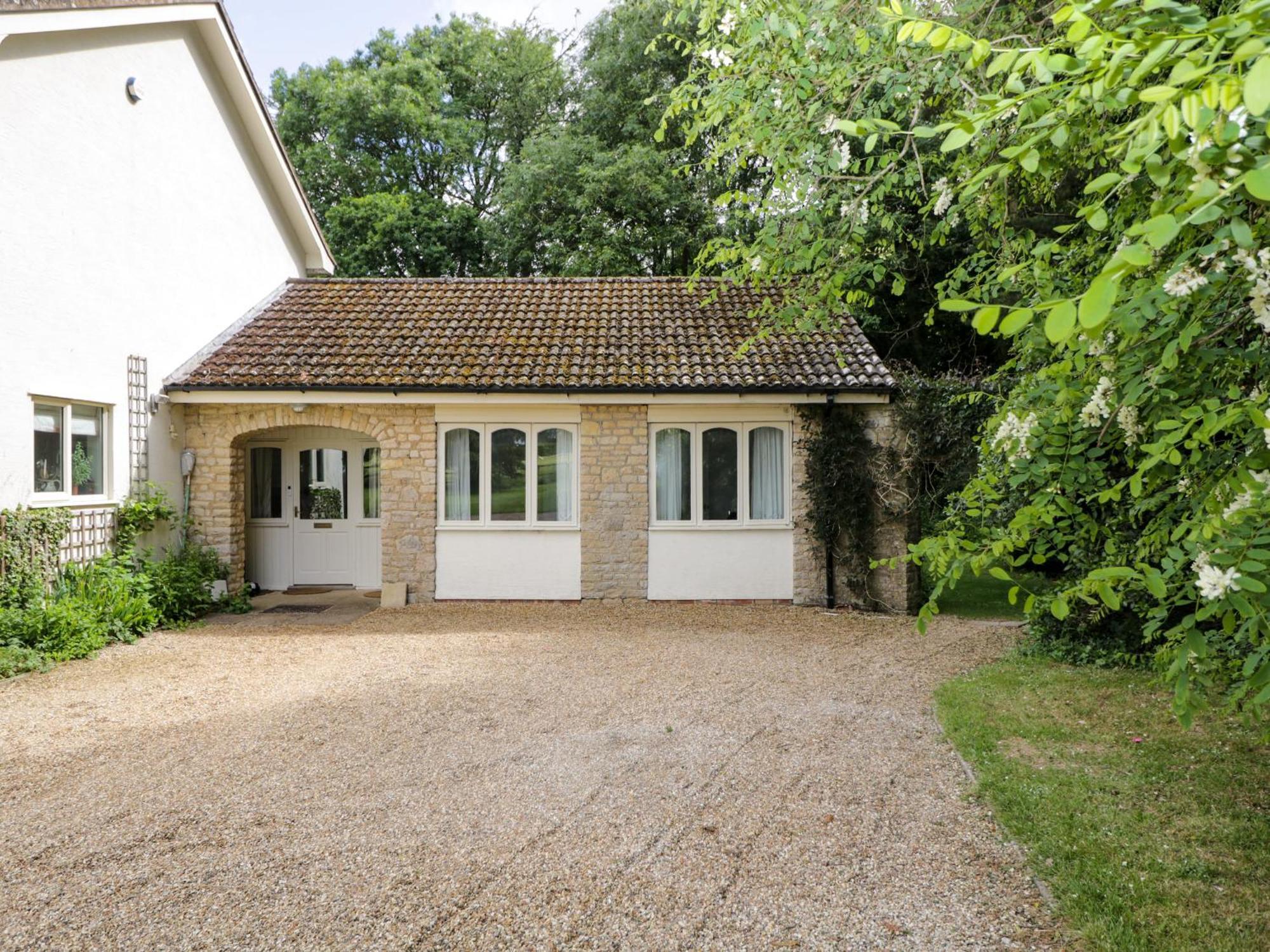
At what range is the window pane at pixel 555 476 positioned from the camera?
1167 cm

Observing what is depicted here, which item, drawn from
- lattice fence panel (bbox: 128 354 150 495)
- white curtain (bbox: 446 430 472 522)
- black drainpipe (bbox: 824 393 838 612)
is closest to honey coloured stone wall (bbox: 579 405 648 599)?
white curtain (bbox: 446 430 472 522)

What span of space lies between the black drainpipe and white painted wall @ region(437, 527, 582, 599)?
3.53m

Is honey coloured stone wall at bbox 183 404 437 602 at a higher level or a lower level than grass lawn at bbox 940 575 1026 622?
higher

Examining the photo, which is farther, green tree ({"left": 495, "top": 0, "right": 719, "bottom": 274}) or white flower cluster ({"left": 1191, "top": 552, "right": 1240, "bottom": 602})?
green tree ({"left": 495, "top": 0, "right": 719, "bottom": 274})

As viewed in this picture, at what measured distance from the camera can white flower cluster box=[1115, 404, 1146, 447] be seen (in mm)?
3002

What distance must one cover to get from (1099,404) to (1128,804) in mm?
2720

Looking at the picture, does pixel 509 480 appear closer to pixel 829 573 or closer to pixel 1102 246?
pixel 829 573

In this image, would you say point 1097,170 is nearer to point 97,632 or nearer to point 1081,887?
point 1081,887

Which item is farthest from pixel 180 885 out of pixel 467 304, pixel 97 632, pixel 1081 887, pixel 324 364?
pixel 467 304

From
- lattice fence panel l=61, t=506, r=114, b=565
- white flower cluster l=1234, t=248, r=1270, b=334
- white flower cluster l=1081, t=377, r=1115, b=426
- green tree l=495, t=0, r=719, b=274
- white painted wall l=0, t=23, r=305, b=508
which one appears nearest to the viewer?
white flower cluster l=1234, t=248, r=1270, b=334

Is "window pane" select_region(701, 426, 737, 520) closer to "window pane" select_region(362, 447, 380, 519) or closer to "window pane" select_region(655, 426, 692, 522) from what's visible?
"window pane" select_region(655, 426, 692, 522)

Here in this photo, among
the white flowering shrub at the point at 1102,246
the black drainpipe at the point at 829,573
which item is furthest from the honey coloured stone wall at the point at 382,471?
the white flowering shrub at the point at 1102,246

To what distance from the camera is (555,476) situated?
1169 cm

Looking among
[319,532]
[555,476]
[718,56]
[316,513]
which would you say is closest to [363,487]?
[316,513]
